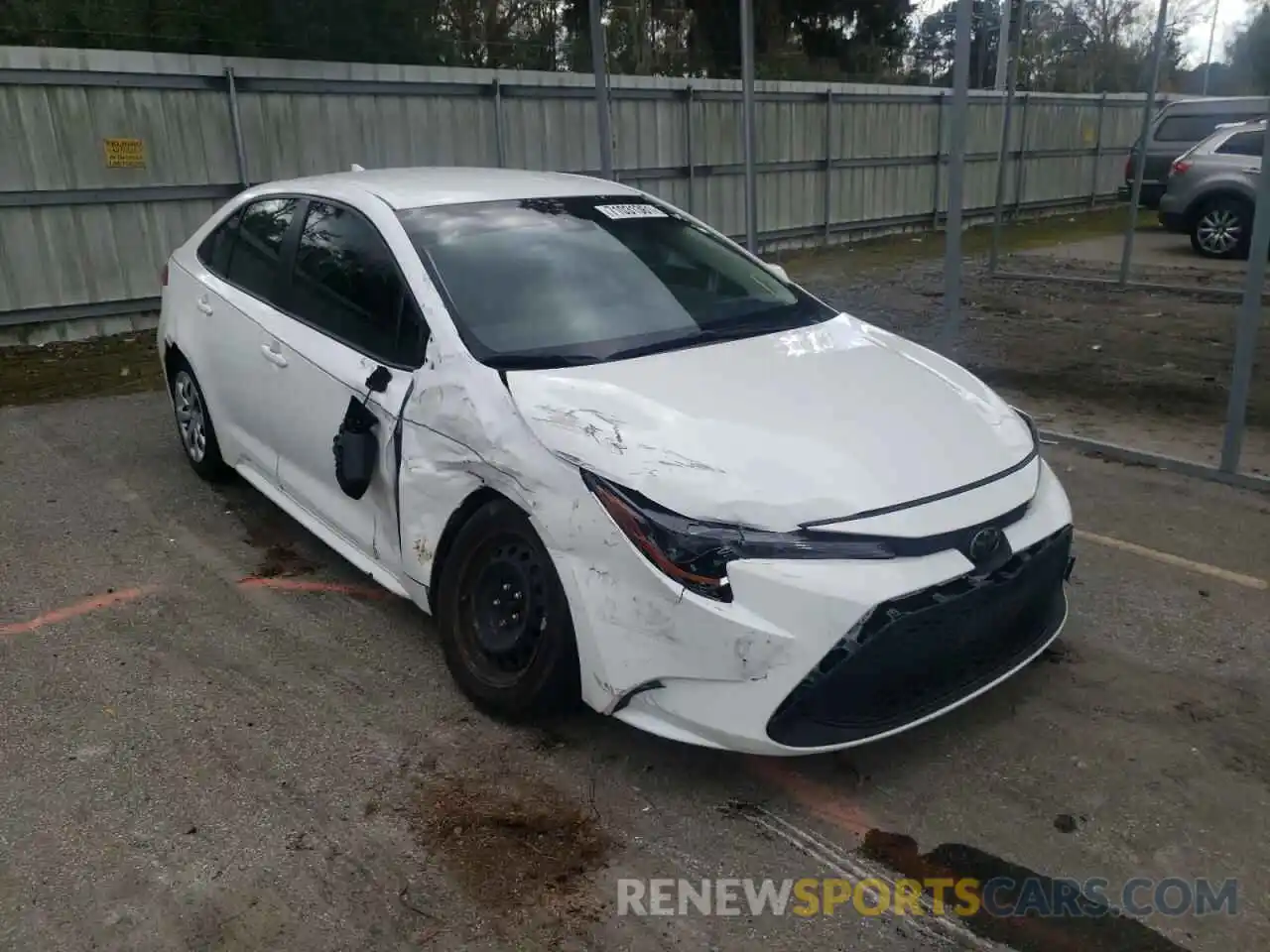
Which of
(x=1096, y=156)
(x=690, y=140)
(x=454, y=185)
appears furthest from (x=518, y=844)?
(x=1096, y=156)

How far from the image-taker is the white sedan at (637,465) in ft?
9.00

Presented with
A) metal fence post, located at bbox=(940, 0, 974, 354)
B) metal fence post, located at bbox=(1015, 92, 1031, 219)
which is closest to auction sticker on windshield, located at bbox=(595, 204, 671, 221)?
metal fence post, located at bbox=(940, 0, 974, 354)

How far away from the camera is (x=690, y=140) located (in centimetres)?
1341

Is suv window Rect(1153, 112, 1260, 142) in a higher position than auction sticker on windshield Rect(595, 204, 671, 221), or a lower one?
lower

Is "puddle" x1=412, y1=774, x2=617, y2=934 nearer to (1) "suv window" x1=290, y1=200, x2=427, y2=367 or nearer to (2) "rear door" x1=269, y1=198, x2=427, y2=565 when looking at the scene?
(2) "rear door" x1=269, y1=198, x2=427, y2=565

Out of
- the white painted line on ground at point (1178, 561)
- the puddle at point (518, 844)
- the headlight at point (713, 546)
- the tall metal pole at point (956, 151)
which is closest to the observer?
the puddle at point (518, 844)

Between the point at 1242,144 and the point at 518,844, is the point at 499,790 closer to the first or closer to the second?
the point at 518,844

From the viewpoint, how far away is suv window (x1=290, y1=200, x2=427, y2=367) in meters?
3.69

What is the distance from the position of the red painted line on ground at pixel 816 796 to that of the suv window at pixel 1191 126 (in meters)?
16.2

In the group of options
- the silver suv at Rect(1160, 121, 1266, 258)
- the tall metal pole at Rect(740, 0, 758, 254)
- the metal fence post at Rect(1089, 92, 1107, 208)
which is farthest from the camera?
the metal fence post at Rect(1089, 92, 1107, 208)

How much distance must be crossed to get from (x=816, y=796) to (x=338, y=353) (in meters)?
2.29

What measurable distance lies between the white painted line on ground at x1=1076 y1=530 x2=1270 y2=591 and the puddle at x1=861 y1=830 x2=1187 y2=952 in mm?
2275

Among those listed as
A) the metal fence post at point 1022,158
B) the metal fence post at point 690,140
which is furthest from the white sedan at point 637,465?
the metal fence post at point 1022,158

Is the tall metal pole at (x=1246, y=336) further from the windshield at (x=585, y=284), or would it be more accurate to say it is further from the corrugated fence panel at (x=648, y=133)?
the corrugated fence panel at (x=648, y=133)
